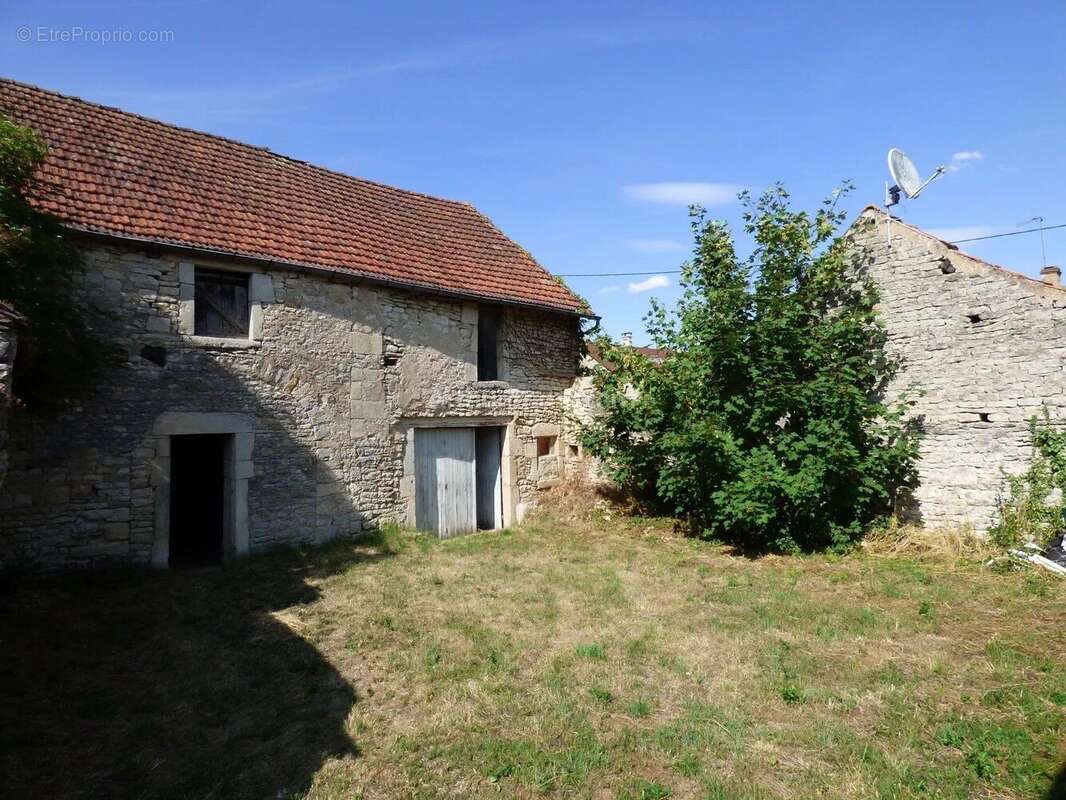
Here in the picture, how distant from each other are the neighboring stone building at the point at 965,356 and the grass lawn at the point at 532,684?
59.4 inches

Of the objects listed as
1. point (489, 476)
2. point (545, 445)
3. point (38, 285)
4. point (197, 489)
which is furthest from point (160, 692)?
point (545, 445)

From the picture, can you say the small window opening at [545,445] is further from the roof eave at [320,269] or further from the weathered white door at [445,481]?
the roof eave at [320,269]

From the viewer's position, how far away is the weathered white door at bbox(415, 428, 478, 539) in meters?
10.6

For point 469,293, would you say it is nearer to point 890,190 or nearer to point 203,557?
point 203,557

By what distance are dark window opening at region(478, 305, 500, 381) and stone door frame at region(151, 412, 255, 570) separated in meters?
4.28

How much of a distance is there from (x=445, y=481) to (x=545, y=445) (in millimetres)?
2431

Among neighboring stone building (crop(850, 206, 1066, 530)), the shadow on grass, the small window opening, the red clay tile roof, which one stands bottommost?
the shadow on grass

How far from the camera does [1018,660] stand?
17.3 ft

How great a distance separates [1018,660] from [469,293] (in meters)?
8.59

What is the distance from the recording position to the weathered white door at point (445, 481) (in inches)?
418

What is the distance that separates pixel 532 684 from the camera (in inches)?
201

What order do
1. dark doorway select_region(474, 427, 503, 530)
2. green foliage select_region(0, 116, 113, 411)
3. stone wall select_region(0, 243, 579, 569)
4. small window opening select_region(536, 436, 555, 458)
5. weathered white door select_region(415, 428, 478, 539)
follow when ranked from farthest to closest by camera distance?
small window opening select_region(536, 436, 555, 458), dark doorway select_region(474, 427, 503, 530), weathered white door select_region(415, 428, 478, 539), stone wall select_region(0, 243, 579, 569), green foliage select_region(0, 116, 113, 411)

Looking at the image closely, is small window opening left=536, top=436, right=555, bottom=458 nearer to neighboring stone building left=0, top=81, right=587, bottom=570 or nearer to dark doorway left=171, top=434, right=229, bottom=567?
neighboring stone building left=0, top=81, right=587, bottom=570

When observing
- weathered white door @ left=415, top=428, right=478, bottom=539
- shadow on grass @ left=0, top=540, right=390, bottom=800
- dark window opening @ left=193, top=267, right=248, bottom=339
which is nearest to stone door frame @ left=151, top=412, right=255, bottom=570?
shadow on grass @ left=0, top=540, right=390, bottom=800
